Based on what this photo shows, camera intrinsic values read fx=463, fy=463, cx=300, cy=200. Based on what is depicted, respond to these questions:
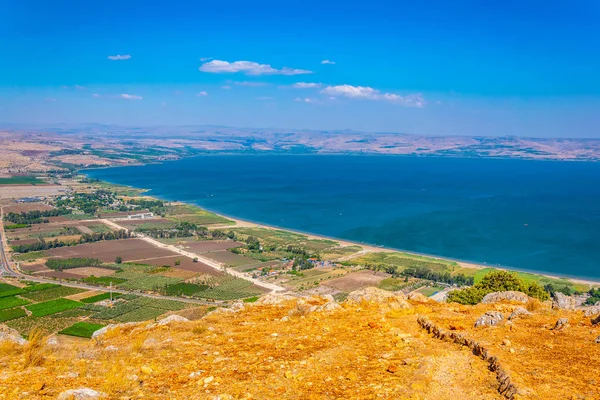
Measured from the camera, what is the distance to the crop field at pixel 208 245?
300ft

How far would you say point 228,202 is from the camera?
151375mm

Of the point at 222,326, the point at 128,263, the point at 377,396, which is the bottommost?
the point at 128,263

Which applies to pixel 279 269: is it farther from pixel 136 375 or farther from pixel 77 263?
pixel 136 375

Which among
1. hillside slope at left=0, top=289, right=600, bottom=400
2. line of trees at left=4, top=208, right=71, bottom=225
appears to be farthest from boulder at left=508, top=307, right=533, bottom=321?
line of trees at left=4, top=208, right=71, bottom=225

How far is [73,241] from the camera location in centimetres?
9475

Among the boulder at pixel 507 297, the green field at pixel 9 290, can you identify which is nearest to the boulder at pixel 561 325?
the boulder at pixel 507 297

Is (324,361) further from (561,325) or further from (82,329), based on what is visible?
(82,329)

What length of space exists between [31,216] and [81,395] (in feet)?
416

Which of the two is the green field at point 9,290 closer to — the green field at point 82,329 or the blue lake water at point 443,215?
the green field at point 82,329

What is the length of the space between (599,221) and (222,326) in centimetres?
13283

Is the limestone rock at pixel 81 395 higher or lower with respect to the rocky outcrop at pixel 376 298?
higher

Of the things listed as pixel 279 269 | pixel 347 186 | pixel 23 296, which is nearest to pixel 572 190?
pixel 347 186

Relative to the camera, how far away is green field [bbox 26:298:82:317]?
54281 mm

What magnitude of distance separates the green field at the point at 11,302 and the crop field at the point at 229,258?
31.6m
